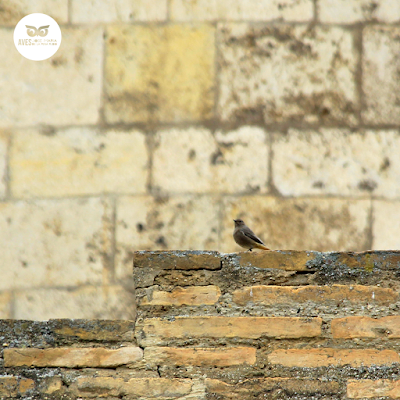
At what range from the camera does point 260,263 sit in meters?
2.48

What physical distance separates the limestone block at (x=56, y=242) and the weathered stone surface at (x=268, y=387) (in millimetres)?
1463

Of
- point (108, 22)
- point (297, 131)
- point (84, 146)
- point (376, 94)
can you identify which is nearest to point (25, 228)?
point (84, 146)

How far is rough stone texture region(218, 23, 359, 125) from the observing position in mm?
3775

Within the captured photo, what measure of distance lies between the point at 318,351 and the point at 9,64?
8.58ft

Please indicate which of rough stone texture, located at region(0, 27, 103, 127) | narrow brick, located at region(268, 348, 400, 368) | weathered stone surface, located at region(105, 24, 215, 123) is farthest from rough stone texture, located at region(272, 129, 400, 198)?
narrow brick, located at region(268, 348, 400, 368)

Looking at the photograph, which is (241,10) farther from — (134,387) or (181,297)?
(134,387)

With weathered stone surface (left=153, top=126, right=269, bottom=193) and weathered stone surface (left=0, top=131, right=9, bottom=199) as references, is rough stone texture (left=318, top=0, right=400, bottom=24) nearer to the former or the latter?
weathered stone surface (left=153, top=126, right=269, bottom=193)

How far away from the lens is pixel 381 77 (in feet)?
12.5

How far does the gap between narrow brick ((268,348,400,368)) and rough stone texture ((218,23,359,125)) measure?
1.76m

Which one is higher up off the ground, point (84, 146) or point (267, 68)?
point (267, 68)

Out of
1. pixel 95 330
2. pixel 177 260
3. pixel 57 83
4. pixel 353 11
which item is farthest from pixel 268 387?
pixel 353 11

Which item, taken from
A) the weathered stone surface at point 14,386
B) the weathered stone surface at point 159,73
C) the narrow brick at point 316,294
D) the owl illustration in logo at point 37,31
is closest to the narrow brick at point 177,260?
the narrow brick at point 316,294

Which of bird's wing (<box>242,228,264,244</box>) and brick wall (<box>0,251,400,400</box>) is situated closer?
brick wall (<box>0,251,400,400</box>)

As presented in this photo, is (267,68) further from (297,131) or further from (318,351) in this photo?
(318,351)
